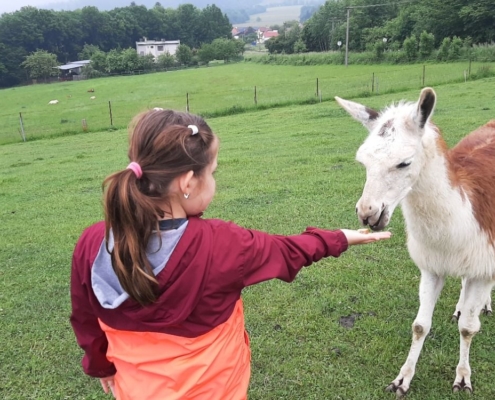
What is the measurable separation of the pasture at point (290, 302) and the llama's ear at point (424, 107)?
1.86 m

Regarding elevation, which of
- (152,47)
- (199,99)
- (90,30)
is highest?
(90,30)

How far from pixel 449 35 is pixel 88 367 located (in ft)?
175

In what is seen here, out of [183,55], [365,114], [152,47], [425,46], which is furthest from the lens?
[152,47]

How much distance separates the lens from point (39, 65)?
79.9m

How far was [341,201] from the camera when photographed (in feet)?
21.9

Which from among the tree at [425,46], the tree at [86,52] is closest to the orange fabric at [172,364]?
the tree at [425,46]

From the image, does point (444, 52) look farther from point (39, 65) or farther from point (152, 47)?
point (152, 47)

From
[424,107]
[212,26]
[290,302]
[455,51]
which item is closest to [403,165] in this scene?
[424,107]

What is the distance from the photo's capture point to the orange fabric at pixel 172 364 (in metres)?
1.58

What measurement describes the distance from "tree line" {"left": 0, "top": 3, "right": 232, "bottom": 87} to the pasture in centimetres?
8395

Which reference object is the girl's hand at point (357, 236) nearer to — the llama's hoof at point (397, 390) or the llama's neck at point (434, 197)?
the llama's neck at point (434, 197)

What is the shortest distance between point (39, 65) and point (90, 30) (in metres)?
30.9

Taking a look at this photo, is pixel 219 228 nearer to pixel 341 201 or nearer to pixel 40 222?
pixel 341 201

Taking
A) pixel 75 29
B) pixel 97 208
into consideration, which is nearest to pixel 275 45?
pixel 75 29
